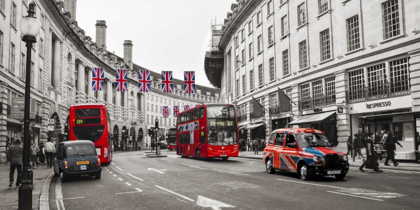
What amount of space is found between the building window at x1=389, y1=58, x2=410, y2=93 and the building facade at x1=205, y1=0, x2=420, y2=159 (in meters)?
0.05

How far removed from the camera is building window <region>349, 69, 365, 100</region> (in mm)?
24719

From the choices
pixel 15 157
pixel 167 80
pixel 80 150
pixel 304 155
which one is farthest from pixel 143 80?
pixel 304 155

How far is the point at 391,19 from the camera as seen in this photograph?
74.2 ft

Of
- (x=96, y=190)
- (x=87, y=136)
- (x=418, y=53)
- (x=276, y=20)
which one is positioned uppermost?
(x=276, y=20)

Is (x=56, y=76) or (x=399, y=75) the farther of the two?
(x=56, y=76)

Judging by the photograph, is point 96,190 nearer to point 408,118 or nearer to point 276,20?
point 408,118

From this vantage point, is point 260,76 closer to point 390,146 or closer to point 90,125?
point 90,125

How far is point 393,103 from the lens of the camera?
21922 millimetres

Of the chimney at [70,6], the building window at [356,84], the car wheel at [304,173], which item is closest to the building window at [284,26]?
the building window at [356,84]

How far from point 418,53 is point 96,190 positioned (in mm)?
17733

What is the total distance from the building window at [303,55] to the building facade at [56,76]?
1915cm

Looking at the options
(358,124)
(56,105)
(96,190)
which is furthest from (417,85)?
(56,105)

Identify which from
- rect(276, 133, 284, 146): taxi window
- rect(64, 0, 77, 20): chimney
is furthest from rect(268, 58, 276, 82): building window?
rect(64, 0, 77, 20): chimney

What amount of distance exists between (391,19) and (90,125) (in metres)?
18.5
